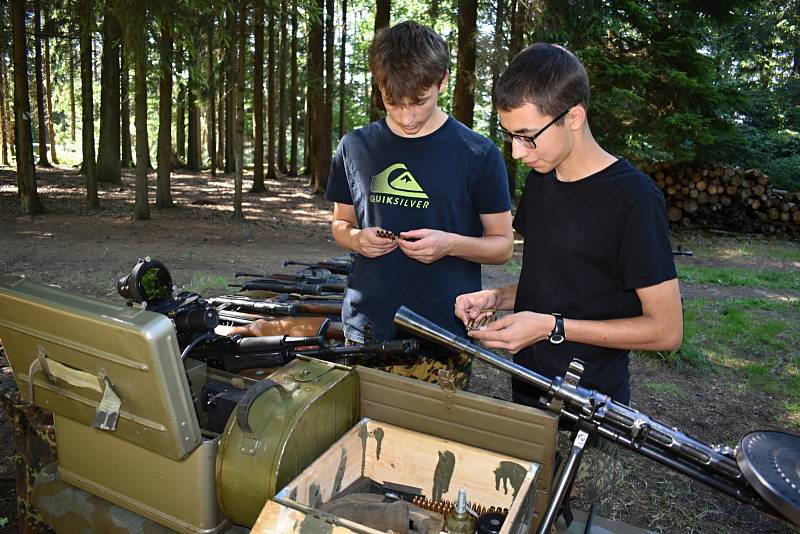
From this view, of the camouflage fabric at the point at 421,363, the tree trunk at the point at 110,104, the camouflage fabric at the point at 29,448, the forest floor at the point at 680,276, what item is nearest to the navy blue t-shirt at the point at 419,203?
the camouflage fabric at the point at 421,363

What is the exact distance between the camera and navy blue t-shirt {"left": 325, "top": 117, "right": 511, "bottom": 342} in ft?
8.86

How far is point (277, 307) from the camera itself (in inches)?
172

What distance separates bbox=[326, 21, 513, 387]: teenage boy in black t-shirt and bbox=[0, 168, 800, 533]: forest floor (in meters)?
2.02

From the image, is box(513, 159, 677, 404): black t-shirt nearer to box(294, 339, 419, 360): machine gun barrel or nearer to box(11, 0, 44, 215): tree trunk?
box(294, 339, 419, 360): machine gun barrel

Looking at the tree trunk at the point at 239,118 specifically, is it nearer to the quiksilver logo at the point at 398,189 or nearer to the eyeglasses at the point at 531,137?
the quiksilver logo at the point at 398,189

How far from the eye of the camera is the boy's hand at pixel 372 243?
2.65m

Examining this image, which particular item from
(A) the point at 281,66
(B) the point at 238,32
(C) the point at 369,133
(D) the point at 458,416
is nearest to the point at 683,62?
(B) the point at 238,32

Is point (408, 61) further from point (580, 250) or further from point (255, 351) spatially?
point (255, 351)

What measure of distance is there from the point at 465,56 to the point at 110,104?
9624 mm

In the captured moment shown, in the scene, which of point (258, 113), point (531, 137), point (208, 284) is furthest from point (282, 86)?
point (531, 137)

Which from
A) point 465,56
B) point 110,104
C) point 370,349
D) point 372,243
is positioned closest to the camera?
point 370,349

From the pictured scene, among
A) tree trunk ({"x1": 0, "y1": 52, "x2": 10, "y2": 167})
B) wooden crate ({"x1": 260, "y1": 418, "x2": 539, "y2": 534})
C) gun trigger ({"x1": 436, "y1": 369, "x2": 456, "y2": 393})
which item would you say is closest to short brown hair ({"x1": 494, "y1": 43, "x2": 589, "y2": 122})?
gun trigger ({"x1": 436, "y1": 369, "x2": 456, "y2": 393})

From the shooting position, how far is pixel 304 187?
2255 cm

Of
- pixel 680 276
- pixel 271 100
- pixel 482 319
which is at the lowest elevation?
pixel 680 276
